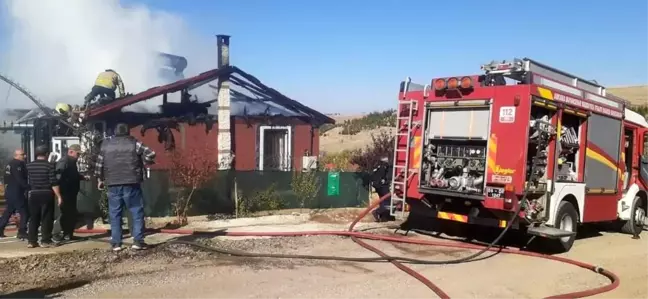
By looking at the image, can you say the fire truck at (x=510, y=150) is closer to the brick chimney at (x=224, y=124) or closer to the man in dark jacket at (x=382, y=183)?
the man in dark jacket at (x=382, y=183)

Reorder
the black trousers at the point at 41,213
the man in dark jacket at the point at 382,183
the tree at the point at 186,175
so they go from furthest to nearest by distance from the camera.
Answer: the man in dark jacket at the point at 382,183 → the tree at the point at 186,175 → the black trousers at the point at 41,213

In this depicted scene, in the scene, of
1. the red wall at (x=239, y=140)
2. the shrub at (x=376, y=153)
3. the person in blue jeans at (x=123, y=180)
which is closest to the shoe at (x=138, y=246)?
the person in blue jeans at (x=123, y=180)

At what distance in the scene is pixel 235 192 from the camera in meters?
13.4

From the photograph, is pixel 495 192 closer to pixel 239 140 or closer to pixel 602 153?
pixel 602 153

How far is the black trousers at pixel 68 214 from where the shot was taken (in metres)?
9.37

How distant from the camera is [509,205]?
907cm

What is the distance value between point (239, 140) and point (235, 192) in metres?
3.92

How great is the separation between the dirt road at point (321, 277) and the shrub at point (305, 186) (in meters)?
4.97

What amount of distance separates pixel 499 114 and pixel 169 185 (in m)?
6.85

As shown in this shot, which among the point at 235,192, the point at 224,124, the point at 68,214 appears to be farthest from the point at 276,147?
the point at 68,214

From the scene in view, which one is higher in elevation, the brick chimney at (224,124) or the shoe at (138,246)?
the brick chimney at (224,124)

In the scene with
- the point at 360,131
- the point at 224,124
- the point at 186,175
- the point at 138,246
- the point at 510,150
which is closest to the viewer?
the point at 138,246

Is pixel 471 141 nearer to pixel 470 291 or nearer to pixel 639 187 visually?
pixel 470 291

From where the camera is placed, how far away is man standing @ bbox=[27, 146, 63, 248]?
28.8ft
